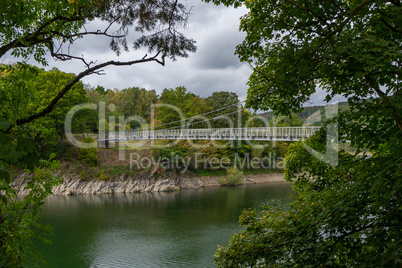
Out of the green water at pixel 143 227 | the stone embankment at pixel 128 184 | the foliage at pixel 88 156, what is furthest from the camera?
the foliage at pixel 88 156

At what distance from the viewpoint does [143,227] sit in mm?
9438

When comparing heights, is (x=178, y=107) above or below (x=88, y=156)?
above

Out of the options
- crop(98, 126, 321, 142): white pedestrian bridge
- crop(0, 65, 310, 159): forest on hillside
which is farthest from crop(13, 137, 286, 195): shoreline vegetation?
crop(0, 65, 310, 159): forest on hillside

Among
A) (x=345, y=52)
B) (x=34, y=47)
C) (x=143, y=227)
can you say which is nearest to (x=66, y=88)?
(x=34, y=47)

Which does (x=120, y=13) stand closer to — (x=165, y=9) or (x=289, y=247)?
(x=165, y=9)

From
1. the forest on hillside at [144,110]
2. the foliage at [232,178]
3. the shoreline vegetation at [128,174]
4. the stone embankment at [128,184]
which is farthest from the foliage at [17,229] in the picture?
the foliage at [232,178]

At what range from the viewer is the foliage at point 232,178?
17.6 m

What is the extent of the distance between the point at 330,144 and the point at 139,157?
1478 centimetres

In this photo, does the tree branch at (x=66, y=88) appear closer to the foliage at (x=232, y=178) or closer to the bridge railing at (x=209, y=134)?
the bridge railing at (x=209, y=134)

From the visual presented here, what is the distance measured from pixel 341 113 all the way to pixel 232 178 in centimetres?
1500

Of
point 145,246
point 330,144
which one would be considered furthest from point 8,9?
point 145,246

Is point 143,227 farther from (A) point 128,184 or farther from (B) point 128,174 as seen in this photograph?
(B) point 128,174

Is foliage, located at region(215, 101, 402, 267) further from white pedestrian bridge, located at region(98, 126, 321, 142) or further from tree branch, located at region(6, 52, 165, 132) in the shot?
white pedestrian bridge, located at region(98, 126, 321, 142)

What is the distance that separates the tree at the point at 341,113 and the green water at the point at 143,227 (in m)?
4.61
